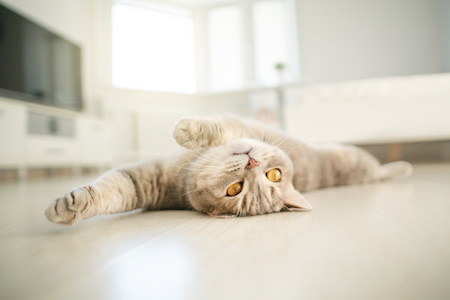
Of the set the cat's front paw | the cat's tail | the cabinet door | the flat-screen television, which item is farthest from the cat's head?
the flat-screen television

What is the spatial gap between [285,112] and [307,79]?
7.07 ft

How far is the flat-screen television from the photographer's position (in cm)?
288

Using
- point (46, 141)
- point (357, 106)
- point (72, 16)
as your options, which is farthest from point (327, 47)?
point (46, 141)

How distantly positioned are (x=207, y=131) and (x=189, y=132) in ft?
0.22

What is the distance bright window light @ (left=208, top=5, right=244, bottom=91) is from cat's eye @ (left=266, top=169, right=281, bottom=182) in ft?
14.5

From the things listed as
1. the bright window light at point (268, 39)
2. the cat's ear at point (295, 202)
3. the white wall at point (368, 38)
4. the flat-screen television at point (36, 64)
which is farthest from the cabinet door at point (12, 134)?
the white wall at point (368, 38)

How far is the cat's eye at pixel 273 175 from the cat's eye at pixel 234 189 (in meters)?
0.10

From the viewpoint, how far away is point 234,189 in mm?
790

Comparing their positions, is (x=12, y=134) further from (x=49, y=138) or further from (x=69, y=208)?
(x=69, y=208)

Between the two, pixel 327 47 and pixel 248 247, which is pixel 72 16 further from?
pixel 248 247

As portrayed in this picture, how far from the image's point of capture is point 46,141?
9.66ft

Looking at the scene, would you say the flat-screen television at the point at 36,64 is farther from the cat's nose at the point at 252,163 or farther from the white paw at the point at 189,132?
the cat's nose at the point at 252,163

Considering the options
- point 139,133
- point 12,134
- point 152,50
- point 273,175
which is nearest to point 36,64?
point 12,134

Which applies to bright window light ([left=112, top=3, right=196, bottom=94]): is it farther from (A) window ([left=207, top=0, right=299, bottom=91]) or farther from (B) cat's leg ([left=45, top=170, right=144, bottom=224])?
(B) cat's leg ([left=45, top=170, right=144, bottom=224])
